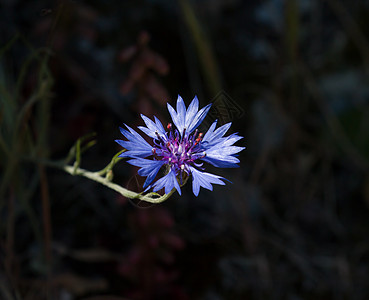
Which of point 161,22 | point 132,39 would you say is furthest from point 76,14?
point 161,22

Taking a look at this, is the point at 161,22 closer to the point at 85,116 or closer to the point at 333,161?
the point at 85,116

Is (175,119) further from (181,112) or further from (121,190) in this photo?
(121,190)

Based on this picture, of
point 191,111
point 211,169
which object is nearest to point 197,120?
point 191,111

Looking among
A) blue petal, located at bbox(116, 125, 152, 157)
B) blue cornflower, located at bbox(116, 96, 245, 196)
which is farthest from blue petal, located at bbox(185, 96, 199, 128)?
blue petal, located at bbox(116, 125, 152, 157)

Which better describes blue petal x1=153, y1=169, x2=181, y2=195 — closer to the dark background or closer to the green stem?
the green stem

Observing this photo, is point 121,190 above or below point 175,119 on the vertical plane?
below

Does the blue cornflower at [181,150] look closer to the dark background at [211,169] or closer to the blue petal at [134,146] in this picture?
the blue petal at [134,146]
